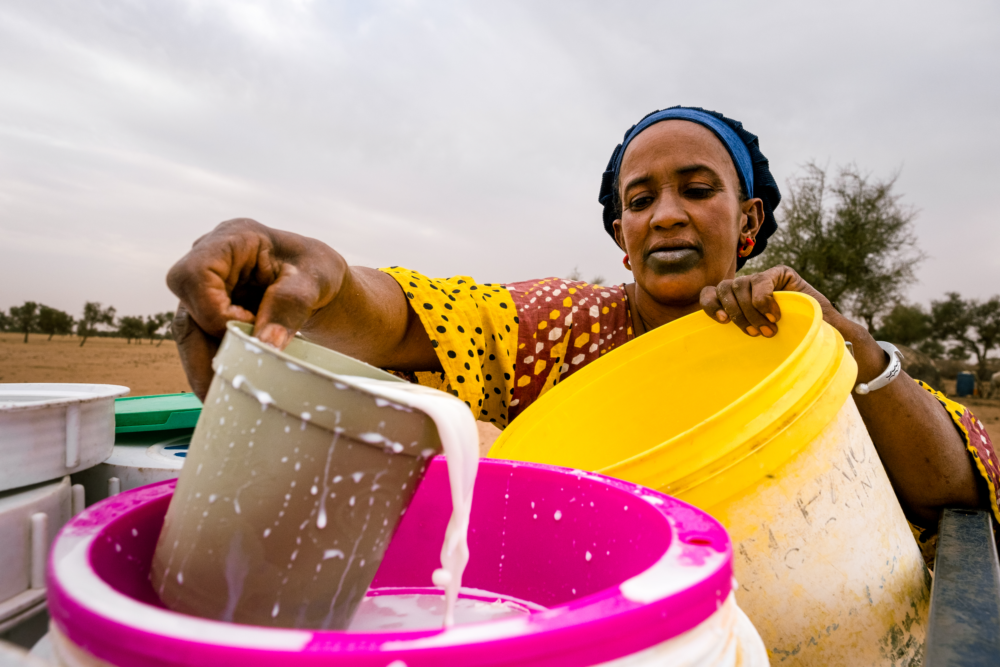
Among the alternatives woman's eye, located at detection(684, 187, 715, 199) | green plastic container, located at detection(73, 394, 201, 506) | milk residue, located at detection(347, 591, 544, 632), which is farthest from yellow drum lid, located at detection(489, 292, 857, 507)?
green plastic container, located at detection(73, 394, 201, 506)

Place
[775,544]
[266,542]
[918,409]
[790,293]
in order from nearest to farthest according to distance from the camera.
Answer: [266,542], [775,544], [790,293], [918,409]

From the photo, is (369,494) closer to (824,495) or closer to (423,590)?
(423,590)

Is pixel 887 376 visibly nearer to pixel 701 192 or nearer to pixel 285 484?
pixel 701 192

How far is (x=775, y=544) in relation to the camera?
3.03ft

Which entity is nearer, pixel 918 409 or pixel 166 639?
pixel 166 639

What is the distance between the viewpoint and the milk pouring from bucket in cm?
61

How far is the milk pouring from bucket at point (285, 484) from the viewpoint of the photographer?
2.00ft

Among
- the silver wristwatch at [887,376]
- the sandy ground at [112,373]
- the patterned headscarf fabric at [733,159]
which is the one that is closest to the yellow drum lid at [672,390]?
the silver wristwatch at [887,376]

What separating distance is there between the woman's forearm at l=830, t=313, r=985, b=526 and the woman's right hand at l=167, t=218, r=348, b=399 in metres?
1.37

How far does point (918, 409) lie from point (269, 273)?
169cm

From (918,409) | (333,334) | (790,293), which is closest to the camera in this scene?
(790,293)

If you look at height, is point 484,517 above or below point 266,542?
below

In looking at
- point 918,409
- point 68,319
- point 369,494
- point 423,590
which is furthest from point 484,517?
point 68,319

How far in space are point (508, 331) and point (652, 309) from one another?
21.6 inches
